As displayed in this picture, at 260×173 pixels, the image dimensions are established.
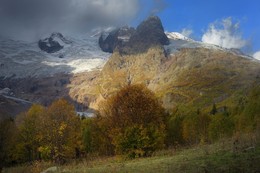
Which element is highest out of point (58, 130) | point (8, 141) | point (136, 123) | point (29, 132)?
point (136, 123)

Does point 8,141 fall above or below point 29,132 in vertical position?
below

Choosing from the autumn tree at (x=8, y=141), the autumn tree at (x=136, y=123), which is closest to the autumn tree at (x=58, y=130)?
the autumn tree at (x=136, y=123)

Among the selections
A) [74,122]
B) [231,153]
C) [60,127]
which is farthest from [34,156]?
[231,153]

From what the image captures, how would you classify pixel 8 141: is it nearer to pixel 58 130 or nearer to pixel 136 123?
pixel 58 130

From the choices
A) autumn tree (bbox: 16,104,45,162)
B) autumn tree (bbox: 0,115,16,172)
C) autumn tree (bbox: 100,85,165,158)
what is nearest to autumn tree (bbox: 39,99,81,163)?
autumn tree (bbox: 100,85,165,158)

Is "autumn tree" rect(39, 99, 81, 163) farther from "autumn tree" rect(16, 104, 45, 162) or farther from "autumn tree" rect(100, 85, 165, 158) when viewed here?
"autumn tree" rect(16, 104, 45, 162)

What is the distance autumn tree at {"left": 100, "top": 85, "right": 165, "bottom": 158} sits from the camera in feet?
152

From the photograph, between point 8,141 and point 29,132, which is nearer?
point 8,141

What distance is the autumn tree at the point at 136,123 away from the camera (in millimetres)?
46188

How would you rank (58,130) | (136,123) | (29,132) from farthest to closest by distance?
(29,132), (58,130), (136,123)

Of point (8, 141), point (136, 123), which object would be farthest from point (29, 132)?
point (136, 123)

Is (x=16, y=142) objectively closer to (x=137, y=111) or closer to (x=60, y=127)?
(x=60, y=127)

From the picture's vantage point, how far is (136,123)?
47906 mm

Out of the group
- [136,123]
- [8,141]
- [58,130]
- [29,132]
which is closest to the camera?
[136,123]
